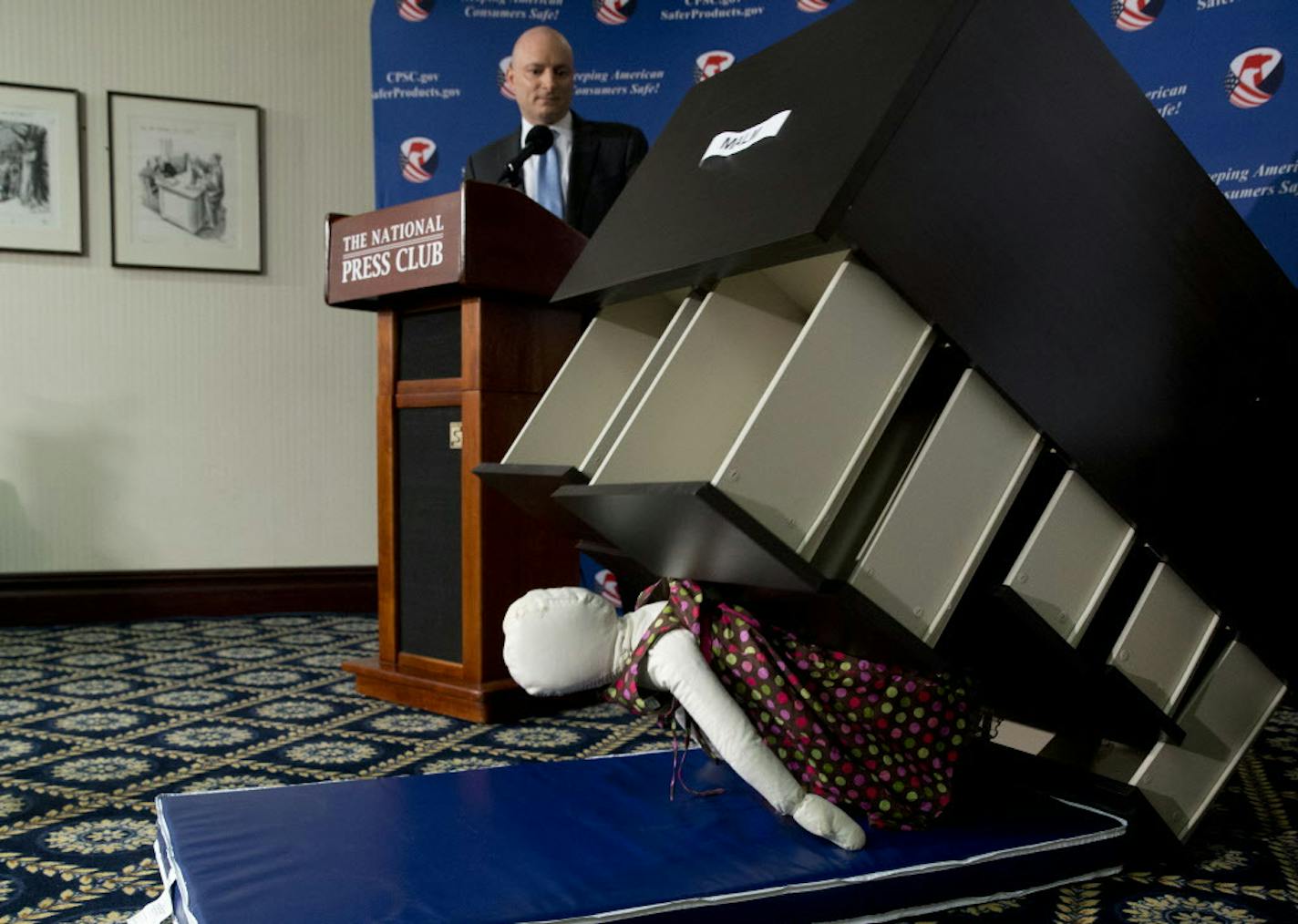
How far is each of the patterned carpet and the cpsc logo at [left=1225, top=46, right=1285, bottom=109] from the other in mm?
1384

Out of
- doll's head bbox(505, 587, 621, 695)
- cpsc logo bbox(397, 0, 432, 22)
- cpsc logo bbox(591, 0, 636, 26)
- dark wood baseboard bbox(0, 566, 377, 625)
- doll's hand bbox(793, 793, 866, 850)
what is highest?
cpsc logo bbox(397, 0, 432, 22)

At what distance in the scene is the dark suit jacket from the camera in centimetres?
291

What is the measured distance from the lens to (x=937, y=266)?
126cm

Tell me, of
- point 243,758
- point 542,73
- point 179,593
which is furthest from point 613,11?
point 243,758

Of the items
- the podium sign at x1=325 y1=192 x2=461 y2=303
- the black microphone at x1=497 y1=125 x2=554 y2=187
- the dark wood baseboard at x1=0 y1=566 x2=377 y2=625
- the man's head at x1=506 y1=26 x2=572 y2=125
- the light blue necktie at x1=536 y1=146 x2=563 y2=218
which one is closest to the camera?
the podium sign at x1=325 y1=192 x2=461 y2=303

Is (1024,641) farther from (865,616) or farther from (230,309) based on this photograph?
(230,309)

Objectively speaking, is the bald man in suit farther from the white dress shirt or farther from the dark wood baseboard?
the dark wood baseboard

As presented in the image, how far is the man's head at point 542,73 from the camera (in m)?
2.84

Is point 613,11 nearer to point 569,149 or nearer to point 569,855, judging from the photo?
point 569,149

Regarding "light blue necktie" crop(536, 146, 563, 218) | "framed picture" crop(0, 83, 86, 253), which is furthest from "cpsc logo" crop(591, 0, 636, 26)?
"framed picture" crop(0, 83, 86, 253)

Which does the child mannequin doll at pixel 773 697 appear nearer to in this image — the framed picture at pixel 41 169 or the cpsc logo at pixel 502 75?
the cpsc logo at pixel 502 75

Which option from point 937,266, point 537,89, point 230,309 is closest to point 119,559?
point 230,309

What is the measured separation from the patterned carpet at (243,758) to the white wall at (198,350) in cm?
83

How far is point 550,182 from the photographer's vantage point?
2.95 meters
